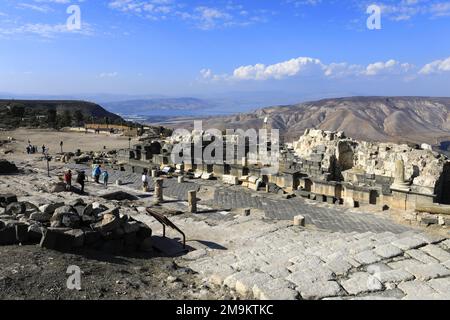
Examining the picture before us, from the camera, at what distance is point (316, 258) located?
8367mm

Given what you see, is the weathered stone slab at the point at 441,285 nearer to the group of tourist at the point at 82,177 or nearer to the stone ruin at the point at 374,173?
the stone ruin at the point at 374,173

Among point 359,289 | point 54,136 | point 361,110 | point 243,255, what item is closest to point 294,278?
point 359,289

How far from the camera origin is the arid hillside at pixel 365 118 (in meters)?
102

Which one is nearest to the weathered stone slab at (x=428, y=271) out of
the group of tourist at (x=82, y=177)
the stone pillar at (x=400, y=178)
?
the stone pillar at (x=400, y=178)

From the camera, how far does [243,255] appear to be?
948 cm

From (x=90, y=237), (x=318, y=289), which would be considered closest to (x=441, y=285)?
(x=318, y=289)

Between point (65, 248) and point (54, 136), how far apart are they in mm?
34293

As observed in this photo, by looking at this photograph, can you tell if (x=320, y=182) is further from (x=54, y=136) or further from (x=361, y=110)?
(x=361, y=110)

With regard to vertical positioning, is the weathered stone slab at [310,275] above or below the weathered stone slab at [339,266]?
above

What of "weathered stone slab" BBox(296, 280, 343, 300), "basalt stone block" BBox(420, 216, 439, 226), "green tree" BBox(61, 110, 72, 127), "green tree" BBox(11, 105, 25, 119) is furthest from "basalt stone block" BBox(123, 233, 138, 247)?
"green tree" BBox(11, 105, 25, 119)

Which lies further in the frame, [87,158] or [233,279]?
[87,158]

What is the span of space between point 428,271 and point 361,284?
1407 mm

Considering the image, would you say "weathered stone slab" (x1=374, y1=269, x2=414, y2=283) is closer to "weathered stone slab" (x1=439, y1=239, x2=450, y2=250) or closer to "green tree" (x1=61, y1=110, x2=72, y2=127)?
"weathered stone slab" (x1=439, y1=239, x2=450, y2=250)

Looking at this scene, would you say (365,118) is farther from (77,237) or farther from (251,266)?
(77,237)
